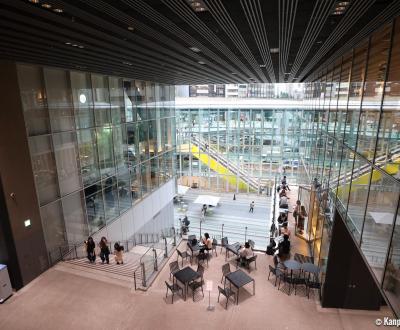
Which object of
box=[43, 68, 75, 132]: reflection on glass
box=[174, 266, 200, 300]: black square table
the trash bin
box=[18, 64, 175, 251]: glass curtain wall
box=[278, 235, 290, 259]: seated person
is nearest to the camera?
the trash bin

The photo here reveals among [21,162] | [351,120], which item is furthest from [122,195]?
[351,120]

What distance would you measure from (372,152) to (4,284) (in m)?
9.96

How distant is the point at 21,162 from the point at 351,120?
9.45 metres

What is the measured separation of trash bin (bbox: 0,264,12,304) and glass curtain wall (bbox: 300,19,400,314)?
30.5 ft

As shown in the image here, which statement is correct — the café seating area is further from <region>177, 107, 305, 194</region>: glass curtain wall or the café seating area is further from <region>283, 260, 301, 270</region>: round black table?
<region>177, 107, 305, 194</region>: glass curtain wall

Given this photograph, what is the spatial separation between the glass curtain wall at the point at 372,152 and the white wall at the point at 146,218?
33.2ft

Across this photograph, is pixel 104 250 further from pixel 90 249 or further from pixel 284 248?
pixel 284 248

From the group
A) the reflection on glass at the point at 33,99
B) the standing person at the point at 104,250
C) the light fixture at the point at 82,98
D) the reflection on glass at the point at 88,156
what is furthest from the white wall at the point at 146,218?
the light fixture at the point at 82,98

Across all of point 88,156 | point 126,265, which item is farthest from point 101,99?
point 126,265

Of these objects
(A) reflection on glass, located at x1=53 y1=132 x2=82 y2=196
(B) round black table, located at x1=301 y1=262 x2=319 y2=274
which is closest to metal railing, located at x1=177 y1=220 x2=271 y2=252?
(B) round black table, located at x1=301 y1=262 x2=319 y2=274

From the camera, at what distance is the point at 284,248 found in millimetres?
11438

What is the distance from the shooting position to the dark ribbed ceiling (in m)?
A: 4.19

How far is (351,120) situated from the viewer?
6637 mm

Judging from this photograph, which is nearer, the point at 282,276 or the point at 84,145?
the point at 282,276
